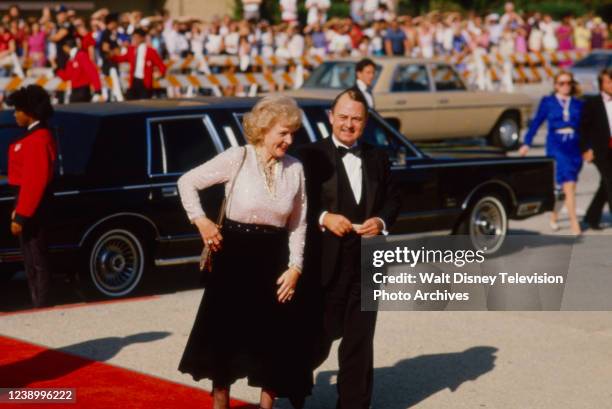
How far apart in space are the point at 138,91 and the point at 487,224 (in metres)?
9.58

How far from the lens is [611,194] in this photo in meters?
12.9

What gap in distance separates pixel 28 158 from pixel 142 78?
1164 cm

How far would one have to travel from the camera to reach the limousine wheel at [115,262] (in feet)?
33.0

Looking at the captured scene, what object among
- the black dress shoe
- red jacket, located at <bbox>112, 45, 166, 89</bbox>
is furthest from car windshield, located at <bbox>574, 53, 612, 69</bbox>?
the black dress shoe

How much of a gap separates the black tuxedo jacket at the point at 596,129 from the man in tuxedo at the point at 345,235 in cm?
698

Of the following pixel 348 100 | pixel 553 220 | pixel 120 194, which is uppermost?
pixel 348 100

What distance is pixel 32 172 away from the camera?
30.7 ft

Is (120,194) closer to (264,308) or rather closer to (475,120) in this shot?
(264,308)

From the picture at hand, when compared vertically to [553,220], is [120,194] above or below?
above

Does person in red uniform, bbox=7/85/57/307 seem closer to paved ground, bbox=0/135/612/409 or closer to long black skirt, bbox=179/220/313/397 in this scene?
paved ground, bbox=0/135/612/409

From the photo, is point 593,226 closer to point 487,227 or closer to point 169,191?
point 487,227

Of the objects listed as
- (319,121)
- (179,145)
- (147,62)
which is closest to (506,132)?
(147,62)

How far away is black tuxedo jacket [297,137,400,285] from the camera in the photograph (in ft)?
21.4

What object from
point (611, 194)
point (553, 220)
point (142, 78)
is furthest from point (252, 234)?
point (142, 78)
